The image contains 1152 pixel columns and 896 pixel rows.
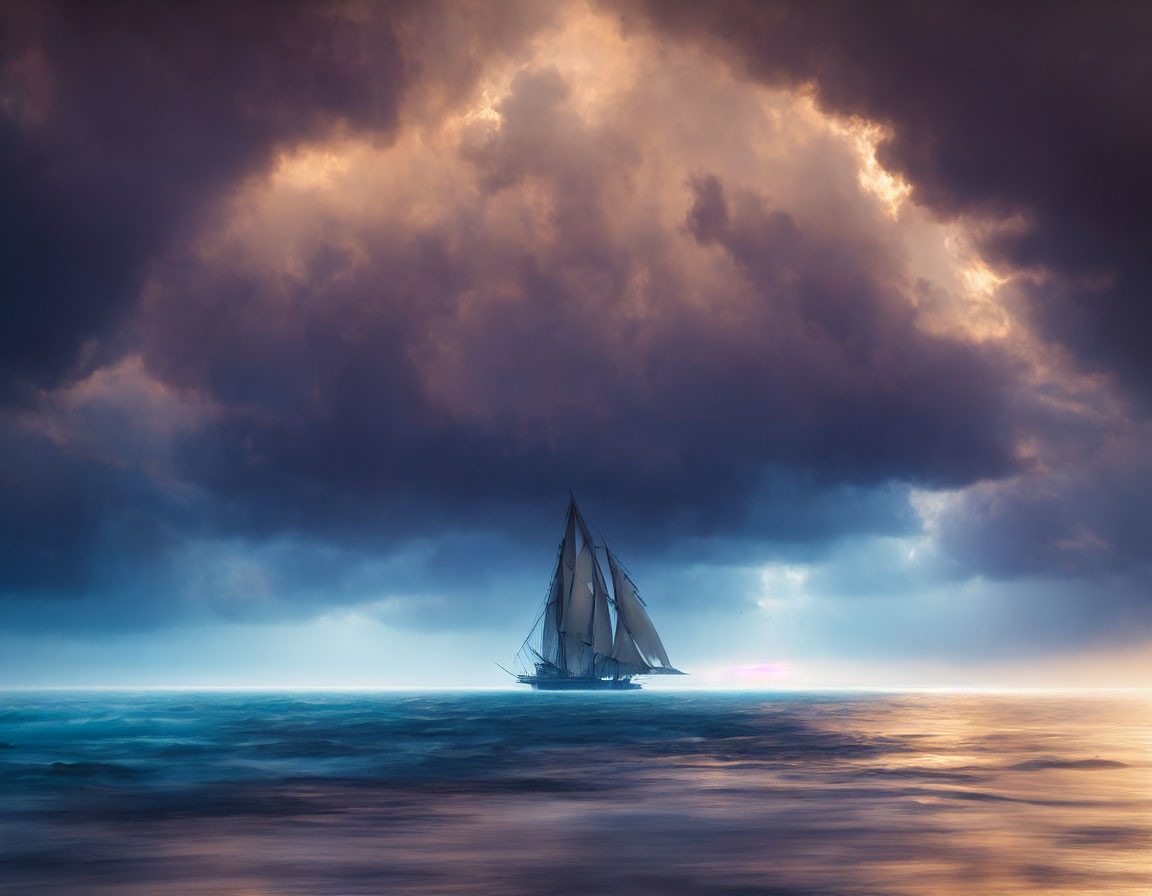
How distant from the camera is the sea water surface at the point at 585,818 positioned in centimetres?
2525

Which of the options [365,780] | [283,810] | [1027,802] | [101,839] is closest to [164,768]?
[365,780]

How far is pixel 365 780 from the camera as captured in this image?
51.7 meters

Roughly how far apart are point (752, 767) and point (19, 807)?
34072mm

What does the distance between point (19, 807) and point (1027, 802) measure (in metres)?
38.4

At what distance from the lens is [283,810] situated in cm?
3962

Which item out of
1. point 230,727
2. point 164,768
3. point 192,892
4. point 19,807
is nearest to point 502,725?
point 230,727

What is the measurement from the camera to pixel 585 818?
120 feet

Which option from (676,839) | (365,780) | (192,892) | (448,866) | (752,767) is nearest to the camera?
(192,892)

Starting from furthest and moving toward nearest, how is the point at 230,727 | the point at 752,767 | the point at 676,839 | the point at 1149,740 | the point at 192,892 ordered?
the point at 230,727 < the point at 1149,740 < the point at 752,767 < the point at 676,839 < the point at 192,892

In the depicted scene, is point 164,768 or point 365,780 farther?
point 164,768

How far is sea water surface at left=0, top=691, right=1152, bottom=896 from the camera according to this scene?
2525 cm

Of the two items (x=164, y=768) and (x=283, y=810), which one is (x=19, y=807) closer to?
(x=283, y=810)

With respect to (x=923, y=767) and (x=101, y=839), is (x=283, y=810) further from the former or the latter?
(x=923, y=767)

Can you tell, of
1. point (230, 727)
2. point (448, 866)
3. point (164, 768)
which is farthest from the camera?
point (230, 727)
